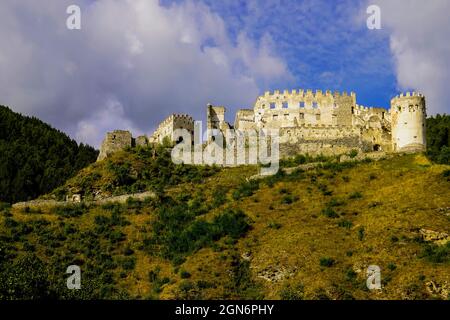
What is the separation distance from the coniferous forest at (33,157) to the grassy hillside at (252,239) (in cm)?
2723

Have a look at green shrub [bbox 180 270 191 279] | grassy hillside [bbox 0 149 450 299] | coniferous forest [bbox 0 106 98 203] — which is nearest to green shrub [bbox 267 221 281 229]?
grassy hillside [bbox 0 149 450 299]

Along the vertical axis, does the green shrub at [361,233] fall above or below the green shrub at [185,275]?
above

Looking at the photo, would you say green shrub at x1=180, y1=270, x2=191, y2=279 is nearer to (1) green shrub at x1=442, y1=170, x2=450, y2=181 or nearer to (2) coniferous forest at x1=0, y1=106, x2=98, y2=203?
(1) green shrub at x1=442, y1=170, x2=450, y2=181

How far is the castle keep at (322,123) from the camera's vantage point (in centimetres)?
7850

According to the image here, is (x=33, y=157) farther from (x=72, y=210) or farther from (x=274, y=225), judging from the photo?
(x=274, y=225)

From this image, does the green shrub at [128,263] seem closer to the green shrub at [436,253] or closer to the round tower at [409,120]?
the green shrub at [436,253]

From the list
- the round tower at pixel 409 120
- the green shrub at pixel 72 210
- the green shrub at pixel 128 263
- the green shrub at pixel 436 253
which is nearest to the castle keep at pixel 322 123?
the round tower at pixel 409 120

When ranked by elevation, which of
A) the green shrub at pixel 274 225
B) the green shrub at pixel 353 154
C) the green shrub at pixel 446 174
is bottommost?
the green shrub at pixel 274 225

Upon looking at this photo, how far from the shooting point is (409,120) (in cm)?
7806

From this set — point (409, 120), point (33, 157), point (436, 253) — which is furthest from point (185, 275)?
point (33, 157)

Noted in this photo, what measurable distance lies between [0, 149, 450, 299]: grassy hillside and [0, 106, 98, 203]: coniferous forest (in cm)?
2723
